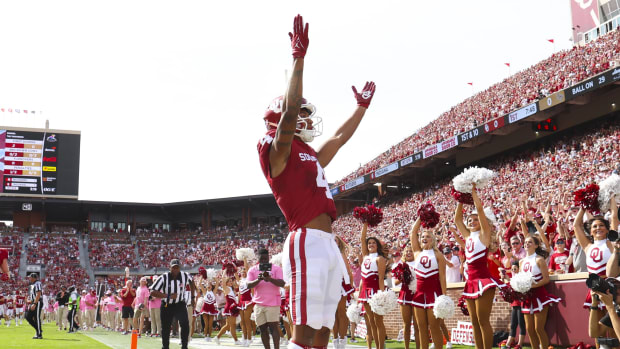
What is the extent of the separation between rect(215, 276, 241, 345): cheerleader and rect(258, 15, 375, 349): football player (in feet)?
38.6

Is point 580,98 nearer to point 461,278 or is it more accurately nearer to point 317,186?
point 461,278

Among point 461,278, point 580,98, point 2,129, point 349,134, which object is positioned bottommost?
point 461,278

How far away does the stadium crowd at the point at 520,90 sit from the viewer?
27641 mm

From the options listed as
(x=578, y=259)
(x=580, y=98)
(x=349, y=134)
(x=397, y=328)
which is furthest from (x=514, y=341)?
(x=580, y=98)

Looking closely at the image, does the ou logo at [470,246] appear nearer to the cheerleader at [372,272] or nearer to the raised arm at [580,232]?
the raised arm at [580,232]

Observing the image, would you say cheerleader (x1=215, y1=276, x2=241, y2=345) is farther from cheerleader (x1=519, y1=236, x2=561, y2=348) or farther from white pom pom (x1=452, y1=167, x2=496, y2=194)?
white pom pom (x1=452, y1=167, x2=496, y2=194)

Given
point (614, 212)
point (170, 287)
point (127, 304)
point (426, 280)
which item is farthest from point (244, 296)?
point (127, 304)

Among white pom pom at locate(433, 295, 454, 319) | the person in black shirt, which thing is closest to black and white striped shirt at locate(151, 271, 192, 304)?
white pom pom at locate(433, 295, 454, 319)

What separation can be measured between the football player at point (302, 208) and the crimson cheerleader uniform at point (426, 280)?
5.25m

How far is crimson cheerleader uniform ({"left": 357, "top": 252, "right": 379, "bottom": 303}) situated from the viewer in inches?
424

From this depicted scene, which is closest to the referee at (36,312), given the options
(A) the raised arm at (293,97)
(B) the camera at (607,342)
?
(B) the camera at (607,342)

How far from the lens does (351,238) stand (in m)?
37.7

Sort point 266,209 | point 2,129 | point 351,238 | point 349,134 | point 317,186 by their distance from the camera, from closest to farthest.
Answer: point 317,186 < point 349,134 < point 351,238 < point 2,129 < point 266,209

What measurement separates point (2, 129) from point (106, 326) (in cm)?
2875
